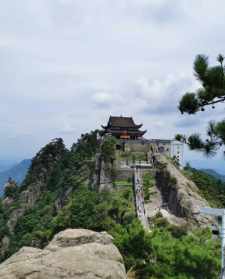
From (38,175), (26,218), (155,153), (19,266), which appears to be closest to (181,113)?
(19,266)

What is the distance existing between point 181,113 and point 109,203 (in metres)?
24.3

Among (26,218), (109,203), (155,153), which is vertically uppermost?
(155,153)

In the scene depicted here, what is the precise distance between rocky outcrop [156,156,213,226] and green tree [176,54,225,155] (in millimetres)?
20963

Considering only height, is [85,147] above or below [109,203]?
above

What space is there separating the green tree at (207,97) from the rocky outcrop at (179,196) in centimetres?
2096

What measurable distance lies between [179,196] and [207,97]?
27355 mm

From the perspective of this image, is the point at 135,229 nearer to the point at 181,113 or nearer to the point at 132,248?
the point at 132,248

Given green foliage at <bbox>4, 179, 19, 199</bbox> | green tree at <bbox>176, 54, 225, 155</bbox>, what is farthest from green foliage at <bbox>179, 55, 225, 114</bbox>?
green foliage at <bbox>4, 179, 19, 199</bbox>

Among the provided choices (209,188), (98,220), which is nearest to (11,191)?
(209,188)

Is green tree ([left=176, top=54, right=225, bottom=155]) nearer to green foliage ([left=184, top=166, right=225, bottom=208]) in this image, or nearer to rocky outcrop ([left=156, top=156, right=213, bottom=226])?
rocky outcrop ([left=156, top=156, right=213, bottom=226])

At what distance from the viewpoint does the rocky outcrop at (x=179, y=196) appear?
3406 centimetres

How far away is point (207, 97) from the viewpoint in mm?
11828

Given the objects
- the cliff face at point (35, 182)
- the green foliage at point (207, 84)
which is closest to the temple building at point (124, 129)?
the cliff face at point (35, 182)

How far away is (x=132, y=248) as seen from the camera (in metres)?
14.2
